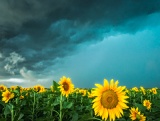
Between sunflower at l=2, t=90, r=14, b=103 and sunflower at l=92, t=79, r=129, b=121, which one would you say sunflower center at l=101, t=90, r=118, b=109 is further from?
sunflower at l=2, t=90, r=14, b=103

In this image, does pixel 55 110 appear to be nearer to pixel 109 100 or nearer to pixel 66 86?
pixel 66 86

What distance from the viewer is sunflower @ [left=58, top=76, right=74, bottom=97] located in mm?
7707

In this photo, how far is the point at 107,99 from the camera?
498cm

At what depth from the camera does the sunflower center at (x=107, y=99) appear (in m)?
4.93

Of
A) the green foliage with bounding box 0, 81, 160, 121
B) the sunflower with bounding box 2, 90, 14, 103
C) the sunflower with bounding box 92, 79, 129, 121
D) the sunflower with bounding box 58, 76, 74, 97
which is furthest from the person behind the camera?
the sunflower with bounding box 2, 90, 14, 103

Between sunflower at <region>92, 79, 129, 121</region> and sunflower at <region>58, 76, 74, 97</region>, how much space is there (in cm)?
271

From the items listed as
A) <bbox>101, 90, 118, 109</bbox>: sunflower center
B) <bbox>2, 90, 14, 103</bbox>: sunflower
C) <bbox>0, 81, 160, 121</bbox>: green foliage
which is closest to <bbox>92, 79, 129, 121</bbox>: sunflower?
<bbox>101, 90, 118, 109</bbox>: sunflower center

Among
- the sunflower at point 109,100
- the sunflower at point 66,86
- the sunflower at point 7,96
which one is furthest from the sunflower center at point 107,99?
the sunflower at point 7,96

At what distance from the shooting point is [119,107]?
4.91 metres

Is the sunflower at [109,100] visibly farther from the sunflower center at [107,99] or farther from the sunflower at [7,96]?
the sunflower at [7,96]

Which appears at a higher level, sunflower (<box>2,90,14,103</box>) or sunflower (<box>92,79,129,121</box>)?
sunflower (<box>2,90,14,103</box>)

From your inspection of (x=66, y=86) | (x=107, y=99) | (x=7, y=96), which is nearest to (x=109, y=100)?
(x=107, y=99)

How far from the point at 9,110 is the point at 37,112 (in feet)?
8.34

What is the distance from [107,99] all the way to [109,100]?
48mm
